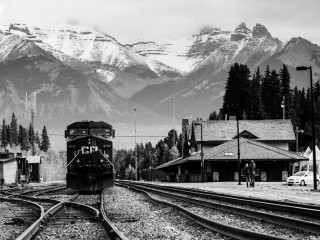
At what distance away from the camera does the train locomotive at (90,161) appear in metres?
36.3

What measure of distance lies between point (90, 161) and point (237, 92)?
431 feet

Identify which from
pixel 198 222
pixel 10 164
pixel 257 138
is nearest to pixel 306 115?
pixel 257 138

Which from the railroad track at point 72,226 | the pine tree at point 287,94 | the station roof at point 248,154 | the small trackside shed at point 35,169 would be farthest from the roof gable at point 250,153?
the pine tree at point 287,94

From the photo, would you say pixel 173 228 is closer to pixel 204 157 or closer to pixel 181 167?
pixel 204 157

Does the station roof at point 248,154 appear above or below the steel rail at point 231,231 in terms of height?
above

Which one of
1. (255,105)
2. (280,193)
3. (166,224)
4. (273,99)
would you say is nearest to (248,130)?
(255,105)

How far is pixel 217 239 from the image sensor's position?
14.0 metres

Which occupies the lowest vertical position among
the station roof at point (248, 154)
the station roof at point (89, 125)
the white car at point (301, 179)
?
the white car at point (301, 179)

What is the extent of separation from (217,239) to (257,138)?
9147 cm

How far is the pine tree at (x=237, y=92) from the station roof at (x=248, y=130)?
52869 millimetres

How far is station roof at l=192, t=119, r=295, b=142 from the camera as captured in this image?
10344 cm

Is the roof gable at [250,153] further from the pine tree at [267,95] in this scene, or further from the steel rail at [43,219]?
the pine tree at [267,95]

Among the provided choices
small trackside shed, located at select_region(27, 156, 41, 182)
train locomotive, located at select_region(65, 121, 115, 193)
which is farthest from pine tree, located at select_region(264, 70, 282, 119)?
train locomotive, located at select_region(65, 121, 115, 193)

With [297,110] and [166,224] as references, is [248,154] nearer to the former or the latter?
[166,224]
